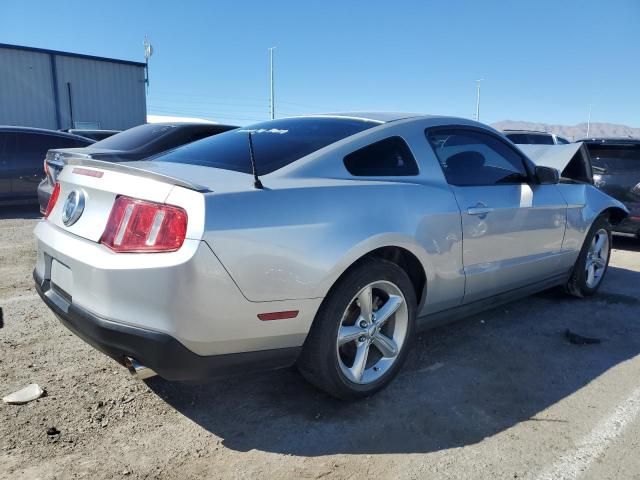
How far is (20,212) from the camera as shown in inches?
364

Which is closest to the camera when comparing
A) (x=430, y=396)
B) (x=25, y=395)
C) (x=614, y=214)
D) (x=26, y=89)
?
(x=25, y=395)

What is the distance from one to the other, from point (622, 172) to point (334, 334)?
647 cm

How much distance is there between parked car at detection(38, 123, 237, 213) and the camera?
5.79m

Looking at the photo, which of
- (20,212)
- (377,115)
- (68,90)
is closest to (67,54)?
(68,90)

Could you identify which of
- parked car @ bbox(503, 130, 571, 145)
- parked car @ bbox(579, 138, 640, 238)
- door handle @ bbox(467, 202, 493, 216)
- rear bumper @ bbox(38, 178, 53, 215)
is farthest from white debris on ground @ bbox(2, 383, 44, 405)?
parked car @ bbox(503, 130, 571, 145)

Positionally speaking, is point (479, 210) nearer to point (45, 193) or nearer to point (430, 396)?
point (430, 396)

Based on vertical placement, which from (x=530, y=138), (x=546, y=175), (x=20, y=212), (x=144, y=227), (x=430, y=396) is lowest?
(x=20, y=212)

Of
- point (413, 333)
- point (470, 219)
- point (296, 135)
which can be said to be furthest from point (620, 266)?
point (296, 135)

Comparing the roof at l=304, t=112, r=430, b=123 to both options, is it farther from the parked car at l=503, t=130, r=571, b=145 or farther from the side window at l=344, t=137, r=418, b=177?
the parked car at l=503, t=130, r=571, b=145

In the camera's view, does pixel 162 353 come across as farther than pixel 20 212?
No

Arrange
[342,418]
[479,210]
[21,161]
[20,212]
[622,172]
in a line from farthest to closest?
[20,212]
[21,161]
[622,172]
[479,210]
[342,418]

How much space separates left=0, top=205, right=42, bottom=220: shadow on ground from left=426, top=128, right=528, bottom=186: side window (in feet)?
24.8

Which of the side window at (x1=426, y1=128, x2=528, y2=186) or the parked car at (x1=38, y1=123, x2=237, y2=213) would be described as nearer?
the side window at (x1=426, y1=128, x2=528, y2=186)

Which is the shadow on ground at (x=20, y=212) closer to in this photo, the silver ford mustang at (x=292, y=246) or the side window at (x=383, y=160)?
the silver ford mustang at (x=292, y=246)
